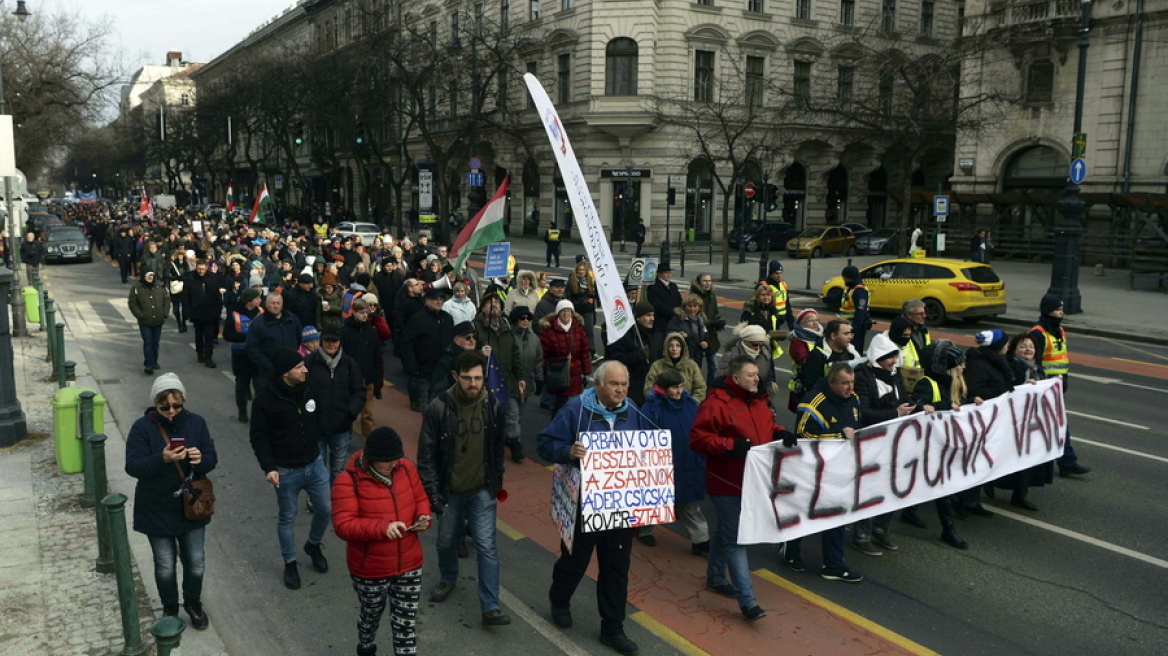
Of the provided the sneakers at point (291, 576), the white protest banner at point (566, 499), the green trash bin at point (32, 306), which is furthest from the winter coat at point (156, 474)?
the green trash bin at point (32, 306)

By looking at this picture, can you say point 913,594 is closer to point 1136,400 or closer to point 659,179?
point 1136,400

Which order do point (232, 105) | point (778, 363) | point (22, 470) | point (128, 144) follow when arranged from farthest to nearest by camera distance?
point (128, 144)
point (232, 105)
point (778, 363)
point (22, 470)

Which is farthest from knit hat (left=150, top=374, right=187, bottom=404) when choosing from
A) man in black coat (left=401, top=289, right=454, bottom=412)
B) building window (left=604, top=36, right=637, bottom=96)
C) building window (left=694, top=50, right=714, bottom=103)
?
building window (left=694, top=50, right=714, bottom=103)

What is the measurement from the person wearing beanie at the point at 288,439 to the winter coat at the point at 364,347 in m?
2.81

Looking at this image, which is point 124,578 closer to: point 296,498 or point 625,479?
point 296,498

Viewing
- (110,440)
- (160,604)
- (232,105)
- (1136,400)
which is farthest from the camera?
(232,105)

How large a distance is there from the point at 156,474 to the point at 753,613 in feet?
12.4

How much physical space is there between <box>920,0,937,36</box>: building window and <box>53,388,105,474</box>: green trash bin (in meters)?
52.0

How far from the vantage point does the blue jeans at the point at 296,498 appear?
669 centimetres

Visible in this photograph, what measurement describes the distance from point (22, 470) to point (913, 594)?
8.27 metres

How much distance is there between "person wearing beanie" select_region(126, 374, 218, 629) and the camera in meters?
5.73

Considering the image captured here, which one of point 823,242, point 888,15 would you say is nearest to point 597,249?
point 823,242

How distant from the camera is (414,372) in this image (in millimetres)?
10805

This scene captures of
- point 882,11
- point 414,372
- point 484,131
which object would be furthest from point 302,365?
point 882,11
